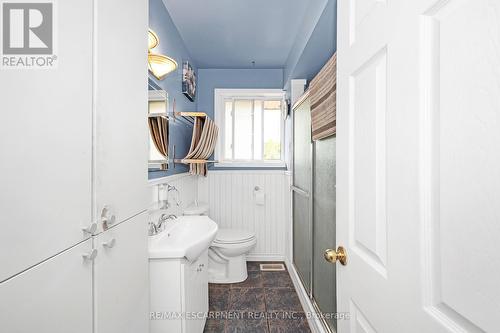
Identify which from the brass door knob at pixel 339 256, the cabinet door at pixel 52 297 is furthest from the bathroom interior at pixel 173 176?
the brass door knob at pixel 339 256

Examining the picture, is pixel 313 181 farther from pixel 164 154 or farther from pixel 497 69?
pixel 497 69

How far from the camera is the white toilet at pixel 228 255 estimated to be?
7.96ft

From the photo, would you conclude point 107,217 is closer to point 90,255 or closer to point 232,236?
point 90,255

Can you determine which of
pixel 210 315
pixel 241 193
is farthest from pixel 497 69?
pixel 241 193

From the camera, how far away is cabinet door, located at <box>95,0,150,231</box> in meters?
0.76

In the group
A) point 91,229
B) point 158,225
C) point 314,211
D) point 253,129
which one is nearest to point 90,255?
point 91,229

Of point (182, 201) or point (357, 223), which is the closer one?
point (357, 223)

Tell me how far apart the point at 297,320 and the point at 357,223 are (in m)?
1.59

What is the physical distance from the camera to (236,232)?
272 centimetres

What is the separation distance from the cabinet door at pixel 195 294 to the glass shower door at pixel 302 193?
0.85 meters

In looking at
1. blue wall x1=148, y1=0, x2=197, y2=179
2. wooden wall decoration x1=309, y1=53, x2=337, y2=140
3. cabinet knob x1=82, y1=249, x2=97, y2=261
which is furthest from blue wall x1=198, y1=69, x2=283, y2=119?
cabinet knob x1=82, y1=249, x2=97, y2=261

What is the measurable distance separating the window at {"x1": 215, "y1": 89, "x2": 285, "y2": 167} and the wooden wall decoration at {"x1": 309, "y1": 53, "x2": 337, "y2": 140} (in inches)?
66.3

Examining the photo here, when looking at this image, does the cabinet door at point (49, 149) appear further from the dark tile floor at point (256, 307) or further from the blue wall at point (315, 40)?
the dark tile floor at point (256, 307)

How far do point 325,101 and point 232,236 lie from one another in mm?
1792
